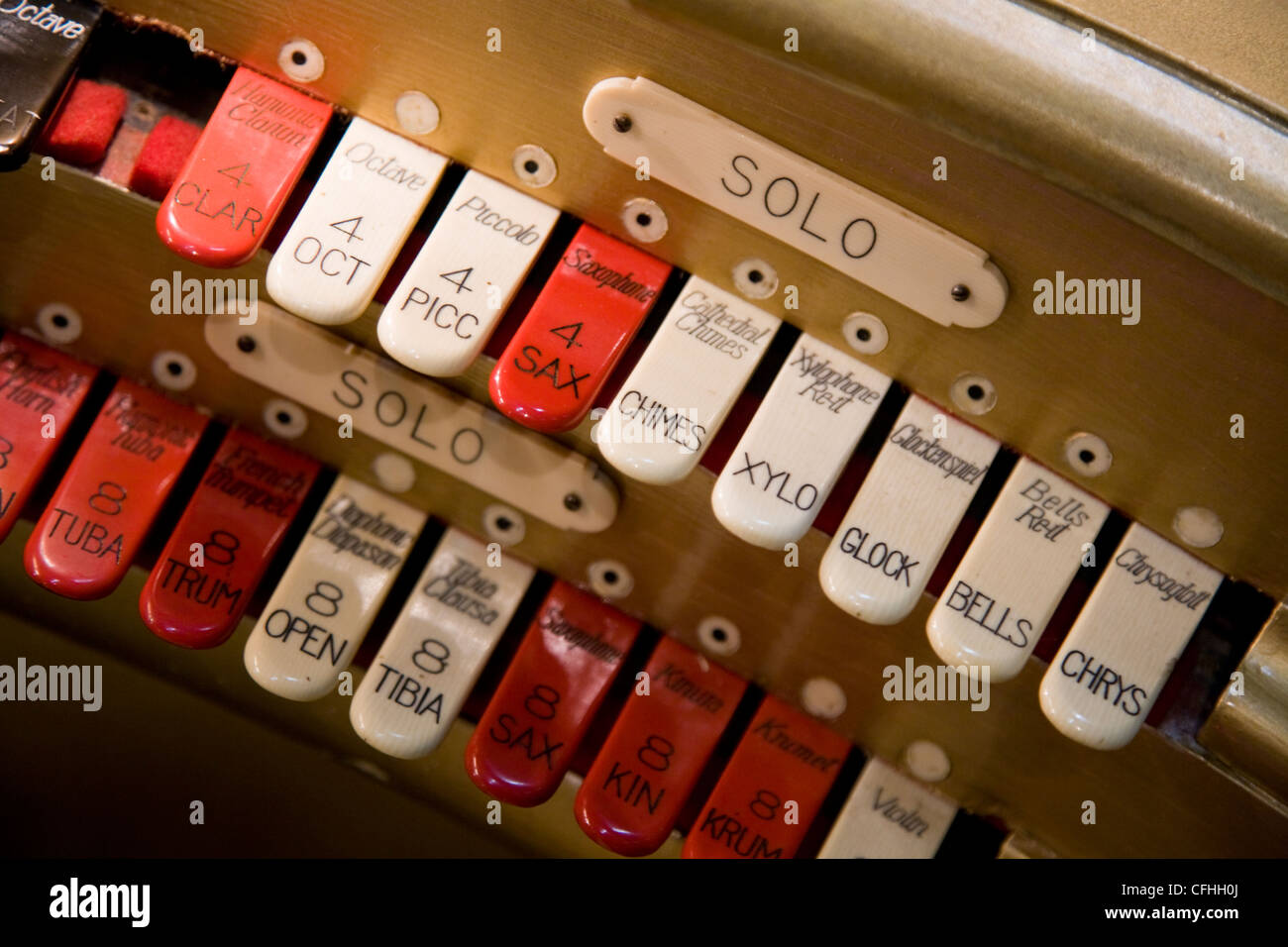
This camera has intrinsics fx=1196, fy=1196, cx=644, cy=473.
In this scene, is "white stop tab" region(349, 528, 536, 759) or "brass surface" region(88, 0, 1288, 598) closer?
"brass surface" region(88, 0, 1288, 598)

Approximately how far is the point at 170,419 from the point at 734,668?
1.86ft

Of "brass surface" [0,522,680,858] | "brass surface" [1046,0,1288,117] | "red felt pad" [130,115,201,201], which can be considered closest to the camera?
"brass surface" [1046,0,1288,117]

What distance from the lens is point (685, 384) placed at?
0.88m

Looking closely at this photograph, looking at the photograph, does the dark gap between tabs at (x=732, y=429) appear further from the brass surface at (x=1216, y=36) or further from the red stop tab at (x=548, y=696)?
the brass surface at (x=1216, y=36)

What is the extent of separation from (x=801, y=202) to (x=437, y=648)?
1.57 ft

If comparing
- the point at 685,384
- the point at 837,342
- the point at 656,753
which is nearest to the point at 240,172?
the point at 685,384

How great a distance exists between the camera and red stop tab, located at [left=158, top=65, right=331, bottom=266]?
2.93 feet

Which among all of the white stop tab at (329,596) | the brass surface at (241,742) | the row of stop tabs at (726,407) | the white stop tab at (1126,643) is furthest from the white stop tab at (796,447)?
the brass surface at (241,742)

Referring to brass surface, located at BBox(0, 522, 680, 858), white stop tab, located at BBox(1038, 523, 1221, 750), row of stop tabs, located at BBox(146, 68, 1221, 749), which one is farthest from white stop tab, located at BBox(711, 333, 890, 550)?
brass surface, located at BBox(0, 522, 680, 858)

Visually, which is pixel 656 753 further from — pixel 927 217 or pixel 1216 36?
pixel 1216 36

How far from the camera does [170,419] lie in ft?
3.61

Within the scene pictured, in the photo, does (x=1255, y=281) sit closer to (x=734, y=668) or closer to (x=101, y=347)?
(x=734, y=668)

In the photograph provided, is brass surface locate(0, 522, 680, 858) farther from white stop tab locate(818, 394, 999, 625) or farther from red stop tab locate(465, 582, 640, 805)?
white stop tab locate(818, 394, 999, 625)
